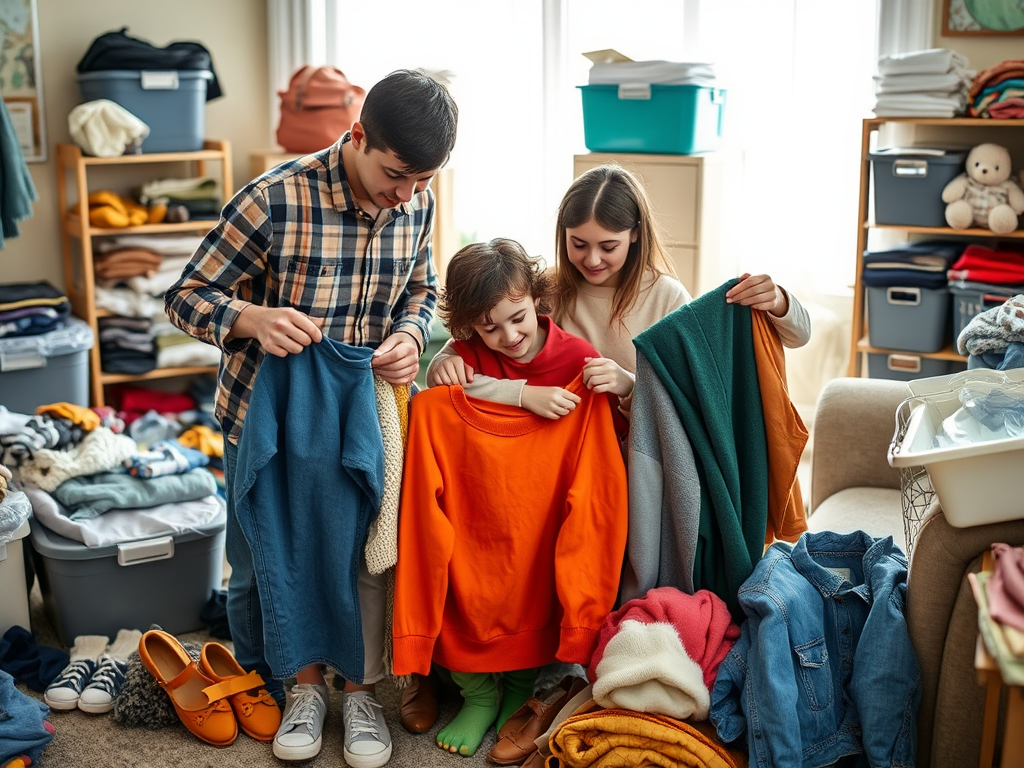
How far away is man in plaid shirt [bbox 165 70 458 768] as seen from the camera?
1784mm

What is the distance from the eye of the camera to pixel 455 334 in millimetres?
2033

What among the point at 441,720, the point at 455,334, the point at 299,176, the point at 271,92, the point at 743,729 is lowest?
the point at 441,720

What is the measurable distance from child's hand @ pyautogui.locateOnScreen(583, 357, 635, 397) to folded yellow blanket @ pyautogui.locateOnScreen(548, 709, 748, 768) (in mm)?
558

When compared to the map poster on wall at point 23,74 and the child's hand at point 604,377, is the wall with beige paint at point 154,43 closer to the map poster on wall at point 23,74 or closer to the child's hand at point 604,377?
the map poster on wall at point 23,74

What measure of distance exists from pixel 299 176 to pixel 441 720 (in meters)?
1.08

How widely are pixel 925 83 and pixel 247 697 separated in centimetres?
236

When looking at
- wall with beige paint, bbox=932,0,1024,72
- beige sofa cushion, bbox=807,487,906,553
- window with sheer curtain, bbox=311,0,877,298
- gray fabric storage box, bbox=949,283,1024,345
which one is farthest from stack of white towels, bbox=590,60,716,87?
beige sofa cushion, bbox=807,487,906,553

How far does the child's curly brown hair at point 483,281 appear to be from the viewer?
1.91 m

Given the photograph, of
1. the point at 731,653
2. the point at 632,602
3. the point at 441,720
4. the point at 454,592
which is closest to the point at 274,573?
the point at 454,592

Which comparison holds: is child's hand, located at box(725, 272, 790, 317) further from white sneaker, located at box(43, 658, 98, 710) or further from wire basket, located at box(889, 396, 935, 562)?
white sneaker, located at box(43, 658, 98, 710)

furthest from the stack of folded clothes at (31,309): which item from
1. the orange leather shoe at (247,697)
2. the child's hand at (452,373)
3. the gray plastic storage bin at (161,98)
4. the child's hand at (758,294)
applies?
the child's hand at (758,294)

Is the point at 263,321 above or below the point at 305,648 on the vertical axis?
above

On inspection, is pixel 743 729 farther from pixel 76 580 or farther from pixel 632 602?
pixel 76 580

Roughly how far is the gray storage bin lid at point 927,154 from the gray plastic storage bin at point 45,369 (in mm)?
2467
